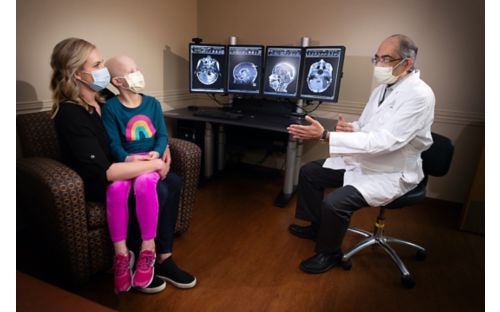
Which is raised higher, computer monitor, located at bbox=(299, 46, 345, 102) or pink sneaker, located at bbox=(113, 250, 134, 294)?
computer monitor, located at bbox=(299, 46, 345, 102)

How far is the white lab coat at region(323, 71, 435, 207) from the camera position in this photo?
165 centimetres

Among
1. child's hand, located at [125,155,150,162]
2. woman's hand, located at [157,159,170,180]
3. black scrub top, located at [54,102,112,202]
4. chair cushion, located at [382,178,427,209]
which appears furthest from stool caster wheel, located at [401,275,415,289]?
black scrub top, located at [54,102,112,202]

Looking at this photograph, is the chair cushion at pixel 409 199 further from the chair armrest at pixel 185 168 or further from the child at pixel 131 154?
the child at pixel 131 154

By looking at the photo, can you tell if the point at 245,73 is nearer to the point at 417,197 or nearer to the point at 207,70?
the point at 207,70

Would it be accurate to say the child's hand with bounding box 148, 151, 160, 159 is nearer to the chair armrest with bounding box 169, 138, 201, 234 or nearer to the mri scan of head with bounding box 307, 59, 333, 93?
the chair armrest with bounding box 169, 138, 201, 234

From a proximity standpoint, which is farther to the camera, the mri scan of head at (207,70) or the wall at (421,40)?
the mri scan of head at (207,70)

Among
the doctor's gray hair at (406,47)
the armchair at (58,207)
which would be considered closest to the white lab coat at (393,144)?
the doctor's gray hair at (406,47)

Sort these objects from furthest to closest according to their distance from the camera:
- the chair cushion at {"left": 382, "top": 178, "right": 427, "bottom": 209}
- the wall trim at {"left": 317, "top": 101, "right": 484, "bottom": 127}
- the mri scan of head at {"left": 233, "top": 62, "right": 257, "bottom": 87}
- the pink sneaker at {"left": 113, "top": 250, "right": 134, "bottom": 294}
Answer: the mri scan of head at {"left": 233, "top": 62, "right": 257, "bottom": 87} < the wall trim at {"left": 317, "top": 101, "right": 484, "bottom": 127} < the chair cushion at {"left": 382, "top": 178, "right": 427, "bottom": 209} < the pink sneaker at {"left": 113, "top": 250, "right": 134, "bottom": 294}

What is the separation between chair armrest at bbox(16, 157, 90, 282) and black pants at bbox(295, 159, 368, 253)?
1257mm

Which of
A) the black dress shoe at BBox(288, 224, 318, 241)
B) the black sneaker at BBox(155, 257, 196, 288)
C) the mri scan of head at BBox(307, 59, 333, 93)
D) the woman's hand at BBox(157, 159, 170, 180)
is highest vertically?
the mri scan of head at BBox(307, 59, 333, 93)

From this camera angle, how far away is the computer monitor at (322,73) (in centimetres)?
253

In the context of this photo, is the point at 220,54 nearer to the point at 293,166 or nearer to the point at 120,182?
the point at 293,166

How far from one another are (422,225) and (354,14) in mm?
1869

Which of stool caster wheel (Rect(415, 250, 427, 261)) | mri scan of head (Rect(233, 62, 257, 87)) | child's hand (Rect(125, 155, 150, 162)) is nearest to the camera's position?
child's hand (Rect(125, 155, 150, 162))
